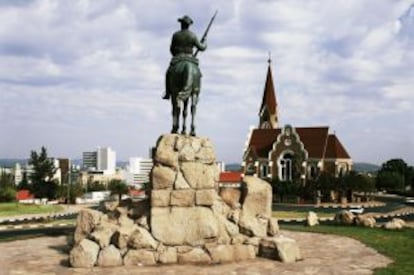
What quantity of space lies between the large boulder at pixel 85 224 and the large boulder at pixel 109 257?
1.95 metres

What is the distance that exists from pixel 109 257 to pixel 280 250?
5055mm

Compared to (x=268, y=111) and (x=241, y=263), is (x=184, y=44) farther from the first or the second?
(x=268, y=111)

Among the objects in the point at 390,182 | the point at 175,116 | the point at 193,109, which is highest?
the point at 193,109

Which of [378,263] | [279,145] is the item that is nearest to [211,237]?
[378,263]

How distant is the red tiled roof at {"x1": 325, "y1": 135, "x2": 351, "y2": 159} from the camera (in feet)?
241

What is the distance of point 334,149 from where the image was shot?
242 ft

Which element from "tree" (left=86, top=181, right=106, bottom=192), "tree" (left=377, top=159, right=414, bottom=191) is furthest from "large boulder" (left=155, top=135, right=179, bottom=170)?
"tree" (left=377, top=159, right=414, bottom=191)

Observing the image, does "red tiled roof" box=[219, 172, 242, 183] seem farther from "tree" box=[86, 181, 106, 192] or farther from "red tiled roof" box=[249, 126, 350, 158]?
"tree" box=[86, 181, 106, 192]

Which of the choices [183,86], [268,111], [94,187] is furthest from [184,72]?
[94,187]

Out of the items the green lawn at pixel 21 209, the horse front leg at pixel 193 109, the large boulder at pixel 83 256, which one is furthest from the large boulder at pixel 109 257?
the green lawn at pixel 21 209

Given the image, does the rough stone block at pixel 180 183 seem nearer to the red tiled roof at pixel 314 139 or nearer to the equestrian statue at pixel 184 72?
the equestrian statue at pixel 184 72

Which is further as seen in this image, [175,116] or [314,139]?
[314,139]

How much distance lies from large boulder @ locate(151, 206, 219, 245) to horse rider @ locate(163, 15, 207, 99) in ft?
15.7

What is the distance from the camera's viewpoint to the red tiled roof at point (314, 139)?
73625 mm
